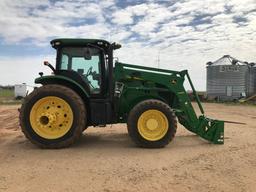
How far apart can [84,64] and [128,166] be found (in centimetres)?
310

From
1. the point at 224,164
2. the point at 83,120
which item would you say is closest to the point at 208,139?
the point at 224,164

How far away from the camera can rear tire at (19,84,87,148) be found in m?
8.90

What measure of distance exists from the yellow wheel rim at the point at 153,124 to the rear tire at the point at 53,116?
4.27ft

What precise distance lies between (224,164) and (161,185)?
5.91 feet

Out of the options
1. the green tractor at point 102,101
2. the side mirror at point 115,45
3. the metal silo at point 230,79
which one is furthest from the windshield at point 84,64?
the metal silo at point 230,79

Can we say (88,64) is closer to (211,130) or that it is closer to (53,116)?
(53,116)

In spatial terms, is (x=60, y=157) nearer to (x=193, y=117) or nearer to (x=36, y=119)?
(x=36, y=119)

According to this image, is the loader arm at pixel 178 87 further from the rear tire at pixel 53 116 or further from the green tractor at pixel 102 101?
the rear tire at pixel 53 116

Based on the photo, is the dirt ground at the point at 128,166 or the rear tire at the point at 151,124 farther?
the rear tire at the point at 151,124

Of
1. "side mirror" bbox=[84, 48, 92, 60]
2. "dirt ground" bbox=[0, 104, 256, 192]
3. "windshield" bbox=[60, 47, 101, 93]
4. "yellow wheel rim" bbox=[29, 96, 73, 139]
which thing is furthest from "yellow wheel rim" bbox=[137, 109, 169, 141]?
"side mirror" bbox=[84, 48, 92, 60]

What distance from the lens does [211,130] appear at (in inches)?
380

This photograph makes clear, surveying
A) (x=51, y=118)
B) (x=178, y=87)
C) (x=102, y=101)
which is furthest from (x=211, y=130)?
(x=51, y=118)

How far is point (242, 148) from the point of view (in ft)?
29.6

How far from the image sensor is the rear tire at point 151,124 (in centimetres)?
906
